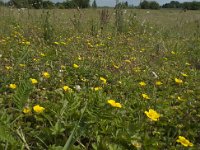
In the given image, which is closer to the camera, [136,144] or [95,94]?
[136,144]

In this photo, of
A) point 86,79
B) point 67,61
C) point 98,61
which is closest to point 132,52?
point 98,61

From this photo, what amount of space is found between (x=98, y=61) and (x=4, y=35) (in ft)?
6.45

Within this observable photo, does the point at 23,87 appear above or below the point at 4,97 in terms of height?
above

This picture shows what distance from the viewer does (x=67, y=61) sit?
4.07m

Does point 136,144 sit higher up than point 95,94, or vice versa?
point 95,94

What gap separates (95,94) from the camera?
98.5 inches

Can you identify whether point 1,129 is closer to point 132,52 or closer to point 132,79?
point 132,79

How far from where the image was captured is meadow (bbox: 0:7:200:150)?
77.5 inches

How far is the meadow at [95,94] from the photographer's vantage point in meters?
1.97

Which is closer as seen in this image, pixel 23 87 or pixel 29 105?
pixel 23 87

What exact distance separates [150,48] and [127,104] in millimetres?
3313

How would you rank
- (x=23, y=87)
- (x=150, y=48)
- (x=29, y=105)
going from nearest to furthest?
(x=23, y=87) < (x=29, y=105) < (x=150, y=48)

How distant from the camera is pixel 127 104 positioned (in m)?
2.78

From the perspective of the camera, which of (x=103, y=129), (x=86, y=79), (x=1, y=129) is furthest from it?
(x=86, y=79)
